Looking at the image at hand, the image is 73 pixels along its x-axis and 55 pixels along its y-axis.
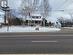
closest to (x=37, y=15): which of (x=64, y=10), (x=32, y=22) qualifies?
(x=32, y=22)

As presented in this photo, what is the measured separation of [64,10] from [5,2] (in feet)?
31.9

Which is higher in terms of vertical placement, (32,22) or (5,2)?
(5,2)

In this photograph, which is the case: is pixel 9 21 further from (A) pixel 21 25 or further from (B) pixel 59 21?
(B) pixel 59 21

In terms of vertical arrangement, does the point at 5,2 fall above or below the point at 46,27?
above

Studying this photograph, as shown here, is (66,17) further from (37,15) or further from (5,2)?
(5,2)

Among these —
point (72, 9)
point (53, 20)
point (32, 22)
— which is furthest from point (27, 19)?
point (72, 9)

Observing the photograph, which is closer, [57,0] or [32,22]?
[32,22]

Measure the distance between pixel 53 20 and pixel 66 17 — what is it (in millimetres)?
2392

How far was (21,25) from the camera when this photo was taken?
1639 inches

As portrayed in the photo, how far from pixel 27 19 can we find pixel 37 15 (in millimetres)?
1736

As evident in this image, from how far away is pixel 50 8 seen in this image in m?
43.7

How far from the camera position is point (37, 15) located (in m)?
42.9

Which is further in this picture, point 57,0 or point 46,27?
point 57,0

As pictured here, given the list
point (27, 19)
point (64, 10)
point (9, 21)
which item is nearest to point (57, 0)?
point (64, 10)
